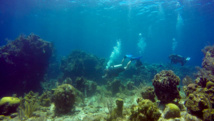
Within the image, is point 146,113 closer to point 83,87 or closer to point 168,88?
point 168,88

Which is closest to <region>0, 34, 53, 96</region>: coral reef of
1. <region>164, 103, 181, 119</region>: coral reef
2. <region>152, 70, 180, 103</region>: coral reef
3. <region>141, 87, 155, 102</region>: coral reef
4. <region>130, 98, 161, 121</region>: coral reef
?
<region>141, 87, 155, 102</region>: coral reef

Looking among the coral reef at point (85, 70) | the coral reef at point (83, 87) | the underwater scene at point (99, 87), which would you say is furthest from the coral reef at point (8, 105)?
the coral reef at point (85, 70)

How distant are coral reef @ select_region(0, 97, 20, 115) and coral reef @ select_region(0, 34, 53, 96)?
667 centimetres

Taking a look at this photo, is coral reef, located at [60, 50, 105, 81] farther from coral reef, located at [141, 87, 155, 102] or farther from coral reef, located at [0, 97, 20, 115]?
coral reef, located at [141, 87, 155, 102]

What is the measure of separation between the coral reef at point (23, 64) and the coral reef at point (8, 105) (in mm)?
6671

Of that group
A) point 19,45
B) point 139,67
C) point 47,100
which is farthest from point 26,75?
point 139,67

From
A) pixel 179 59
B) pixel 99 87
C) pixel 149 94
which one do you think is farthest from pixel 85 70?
pixel 179 59

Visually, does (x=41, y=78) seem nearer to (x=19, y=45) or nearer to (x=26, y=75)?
(x=26, y=75)

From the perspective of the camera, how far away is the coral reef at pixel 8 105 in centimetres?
712

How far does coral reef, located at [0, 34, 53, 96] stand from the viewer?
13.2 metres

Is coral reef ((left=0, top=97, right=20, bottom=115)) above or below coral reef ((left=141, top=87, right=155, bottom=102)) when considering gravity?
above

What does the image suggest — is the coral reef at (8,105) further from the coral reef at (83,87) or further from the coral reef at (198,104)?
the coral reef at (198,104)

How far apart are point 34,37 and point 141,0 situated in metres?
23.7

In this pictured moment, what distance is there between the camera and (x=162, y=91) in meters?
5.47
